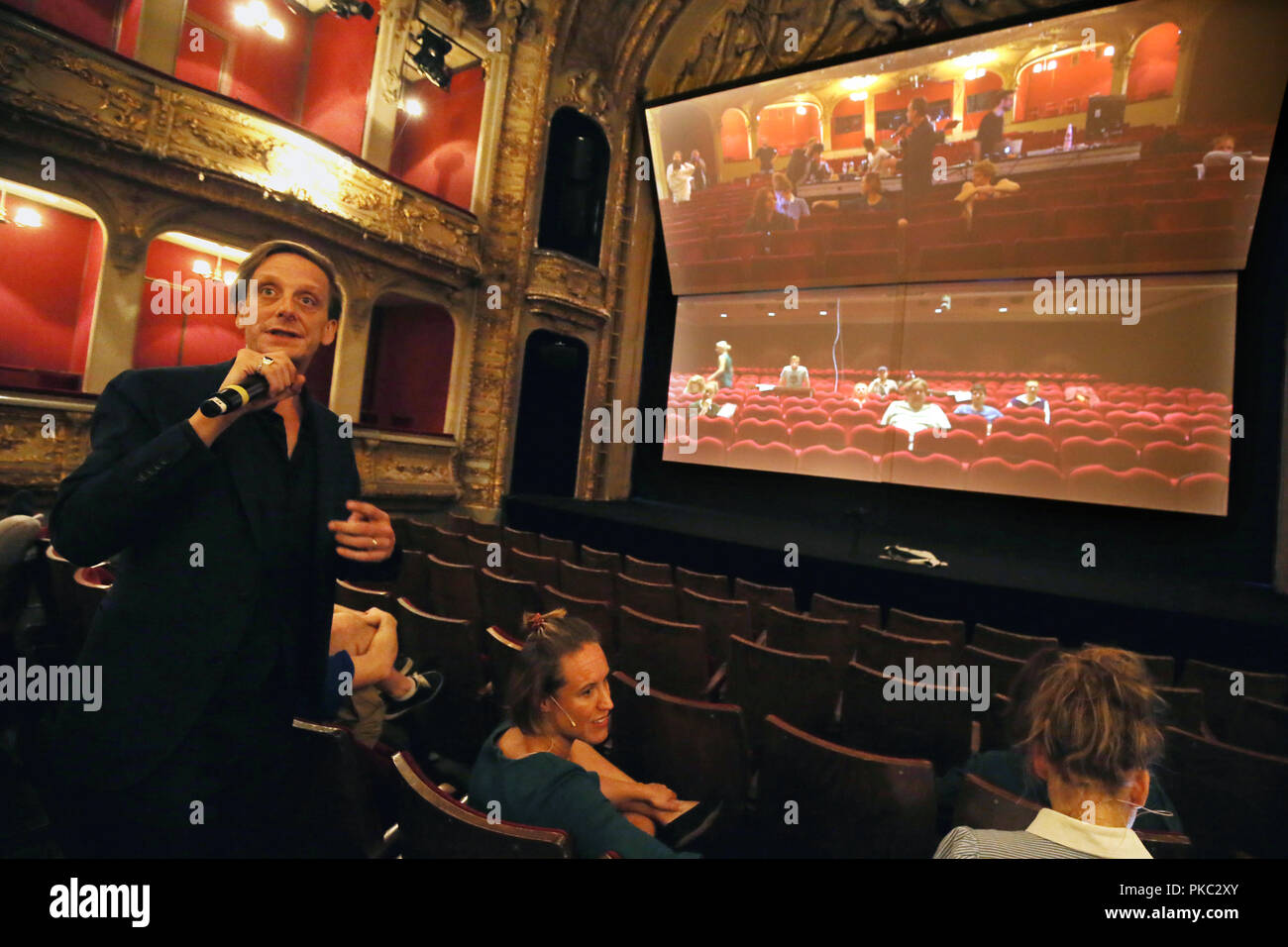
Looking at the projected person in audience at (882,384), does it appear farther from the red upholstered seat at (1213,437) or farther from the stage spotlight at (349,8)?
the stage spotlight at (349,8)

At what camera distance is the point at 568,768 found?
150 centimetres

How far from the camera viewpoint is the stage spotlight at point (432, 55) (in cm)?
862

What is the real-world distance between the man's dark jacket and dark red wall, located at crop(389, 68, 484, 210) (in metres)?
9.73

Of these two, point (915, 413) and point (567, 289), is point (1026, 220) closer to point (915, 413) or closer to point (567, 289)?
point (915, 413)

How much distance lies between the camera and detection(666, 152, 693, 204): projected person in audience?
1048 cm

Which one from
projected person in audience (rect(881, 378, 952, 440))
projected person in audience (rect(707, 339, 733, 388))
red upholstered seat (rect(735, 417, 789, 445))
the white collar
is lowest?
the white collar

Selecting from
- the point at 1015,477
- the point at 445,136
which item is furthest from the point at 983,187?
the point at 445,136

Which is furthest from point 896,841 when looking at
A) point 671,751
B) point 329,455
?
point 329,455

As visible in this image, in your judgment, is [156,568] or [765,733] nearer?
[156,568]

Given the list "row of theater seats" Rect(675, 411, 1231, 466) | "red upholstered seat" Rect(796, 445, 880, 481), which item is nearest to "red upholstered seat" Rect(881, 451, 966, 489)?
"row of theater seats" Rect(675, 411, 1231, 466)

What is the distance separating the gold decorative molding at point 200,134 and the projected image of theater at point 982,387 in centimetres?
522

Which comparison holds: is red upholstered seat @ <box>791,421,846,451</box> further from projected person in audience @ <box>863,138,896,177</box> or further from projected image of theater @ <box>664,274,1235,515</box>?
projected person in audience @ <box>863,138,896,177</box>

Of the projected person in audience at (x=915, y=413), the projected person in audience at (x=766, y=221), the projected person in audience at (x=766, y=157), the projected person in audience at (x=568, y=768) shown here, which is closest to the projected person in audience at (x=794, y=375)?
the projected person in audience at (x=915, y=413)

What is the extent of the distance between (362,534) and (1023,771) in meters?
1.81
